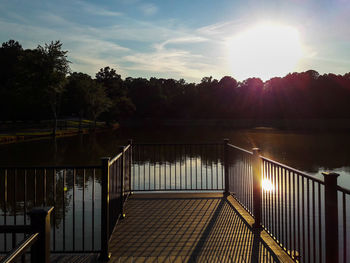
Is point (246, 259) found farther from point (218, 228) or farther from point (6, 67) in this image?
point (6, 67)

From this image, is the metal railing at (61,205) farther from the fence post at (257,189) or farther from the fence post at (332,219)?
the fence post at (257,189)

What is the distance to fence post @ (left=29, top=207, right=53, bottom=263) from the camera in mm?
1848

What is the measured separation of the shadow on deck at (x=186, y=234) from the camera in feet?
12.6

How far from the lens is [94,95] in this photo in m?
45.7

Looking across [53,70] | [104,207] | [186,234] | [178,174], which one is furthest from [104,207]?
[53,70]

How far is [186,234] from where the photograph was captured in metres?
4.55

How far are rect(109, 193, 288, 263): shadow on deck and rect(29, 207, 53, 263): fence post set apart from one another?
2.03 metres

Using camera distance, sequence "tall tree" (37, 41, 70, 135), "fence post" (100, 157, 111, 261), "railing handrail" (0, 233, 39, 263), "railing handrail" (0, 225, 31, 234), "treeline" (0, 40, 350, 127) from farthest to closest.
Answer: "treeline" (0, 40, 350, 127) < "tall tree" (37, 41, 70, 135) < "fence post" (100, 157, 111, 261) < "railing handrail" (0, 225, 31, 234) < "railing handrail" (0, 233, 39, 263)

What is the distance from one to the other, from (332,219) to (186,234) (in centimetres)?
240

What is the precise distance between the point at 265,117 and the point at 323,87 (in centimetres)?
1736

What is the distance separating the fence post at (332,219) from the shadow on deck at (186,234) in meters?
1.14

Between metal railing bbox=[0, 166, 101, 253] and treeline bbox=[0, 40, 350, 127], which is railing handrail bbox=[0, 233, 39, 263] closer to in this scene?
metal railing bbox=[0, 166, 101, 253]

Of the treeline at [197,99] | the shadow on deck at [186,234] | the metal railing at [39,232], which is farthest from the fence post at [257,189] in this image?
the treeline at [197,99]

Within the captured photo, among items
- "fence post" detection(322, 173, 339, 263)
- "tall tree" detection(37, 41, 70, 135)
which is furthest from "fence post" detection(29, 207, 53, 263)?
"tall tree" detection(37, 41, 70, 135)
